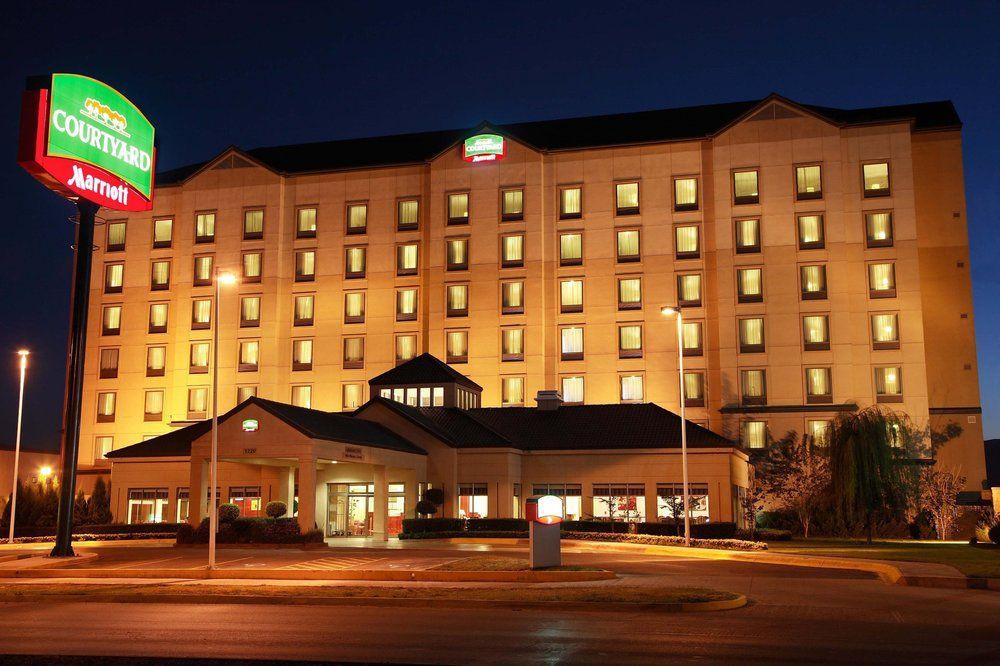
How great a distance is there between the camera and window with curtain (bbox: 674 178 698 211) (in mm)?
72250

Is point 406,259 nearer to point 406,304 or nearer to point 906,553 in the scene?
point 406,304

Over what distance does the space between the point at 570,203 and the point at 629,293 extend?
8287mm

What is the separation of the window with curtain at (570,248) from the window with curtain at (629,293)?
3.88 metres

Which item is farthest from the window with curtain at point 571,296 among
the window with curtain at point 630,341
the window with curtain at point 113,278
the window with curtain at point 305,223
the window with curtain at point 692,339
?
the window with curtain at point 113,278

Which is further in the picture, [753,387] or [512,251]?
[512,251]

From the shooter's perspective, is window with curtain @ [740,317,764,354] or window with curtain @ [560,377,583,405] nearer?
window with curtain @ [740,317,764,354]

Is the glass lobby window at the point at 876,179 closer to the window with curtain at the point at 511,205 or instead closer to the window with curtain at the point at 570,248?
the window with curtain at the point at 570,248

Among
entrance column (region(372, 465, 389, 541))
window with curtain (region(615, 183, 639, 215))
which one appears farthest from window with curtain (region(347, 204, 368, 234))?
entrance column (region(372, 465, 389, 541))

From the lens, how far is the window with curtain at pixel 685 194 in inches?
2844

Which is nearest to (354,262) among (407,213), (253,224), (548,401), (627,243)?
(407,213)

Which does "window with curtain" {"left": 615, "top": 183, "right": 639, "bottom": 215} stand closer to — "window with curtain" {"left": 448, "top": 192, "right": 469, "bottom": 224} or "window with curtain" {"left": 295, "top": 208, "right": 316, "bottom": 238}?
"window with curtain" {"left": 448, "top": 192, "right": 469, "bottom": 224}

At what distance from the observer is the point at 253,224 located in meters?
79.8

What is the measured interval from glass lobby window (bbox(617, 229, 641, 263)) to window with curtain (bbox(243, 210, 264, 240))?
28626mm

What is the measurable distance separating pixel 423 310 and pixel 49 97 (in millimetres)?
42411
